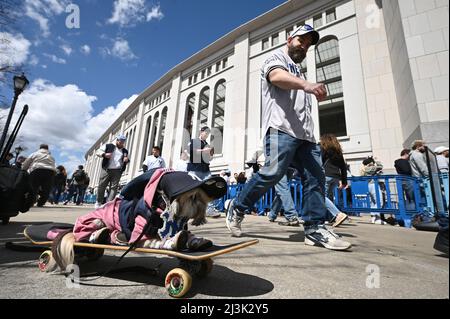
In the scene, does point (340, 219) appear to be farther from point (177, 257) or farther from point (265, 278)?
point (177, 257)

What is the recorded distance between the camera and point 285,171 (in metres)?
2.28

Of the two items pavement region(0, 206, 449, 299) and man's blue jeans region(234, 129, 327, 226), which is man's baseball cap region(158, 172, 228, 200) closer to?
pavement region(0, 206, 449, 299)

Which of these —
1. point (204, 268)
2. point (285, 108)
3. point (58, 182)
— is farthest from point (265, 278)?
point (58, 182)

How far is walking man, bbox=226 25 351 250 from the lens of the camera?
222 centimetres

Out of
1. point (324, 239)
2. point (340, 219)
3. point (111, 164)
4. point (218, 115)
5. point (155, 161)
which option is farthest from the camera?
point (218, 115)

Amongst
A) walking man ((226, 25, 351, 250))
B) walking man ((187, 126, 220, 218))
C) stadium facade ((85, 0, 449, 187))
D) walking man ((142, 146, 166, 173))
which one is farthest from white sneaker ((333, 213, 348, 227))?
walking man ((142, 146, 166, 173))

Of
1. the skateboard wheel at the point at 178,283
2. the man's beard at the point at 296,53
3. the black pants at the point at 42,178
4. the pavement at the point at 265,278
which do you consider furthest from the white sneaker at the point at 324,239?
the black pants at the point at 42,178

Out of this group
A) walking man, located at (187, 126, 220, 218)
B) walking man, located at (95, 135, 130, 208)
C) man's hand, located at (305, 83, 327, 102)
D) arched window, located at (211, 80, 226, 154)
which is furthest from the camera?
arched window, located at (211, 80, 226, 154)

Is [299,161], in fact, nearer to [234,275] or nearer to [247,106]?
[234,275]

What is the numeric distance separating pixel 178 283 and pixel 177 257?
114mm

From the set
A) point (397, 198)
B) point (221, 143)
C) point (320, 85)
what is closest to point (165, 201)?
point (320, 85)

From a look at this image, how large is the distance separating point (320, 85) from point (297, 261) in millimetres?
1316

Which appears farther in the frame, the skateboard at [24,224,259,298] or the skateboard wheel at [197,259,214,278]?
the skateboard wheel at [197,259,214,278]

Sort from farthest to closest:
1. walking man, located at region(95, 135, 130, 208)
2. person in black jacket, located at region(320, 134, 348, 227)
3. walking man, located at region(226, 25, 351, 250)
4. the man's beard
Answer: walking man, located at region(95, 135, 130, 208)
person in black jacket, located at region(320, 134, 348, 227)
the man's beard
walking man, located at region(226, 25, 351, 250)
